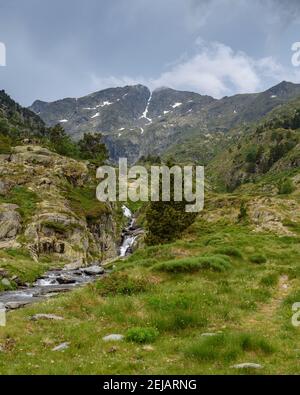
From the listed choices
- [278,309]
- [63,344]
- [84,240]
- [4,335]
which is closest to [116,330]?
[63,344]

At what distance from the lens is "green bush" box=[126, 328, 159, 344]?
19.4m

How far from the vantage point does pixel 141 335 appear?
19484mm

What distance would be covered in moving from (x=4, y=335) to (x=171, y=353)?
24.9 feet

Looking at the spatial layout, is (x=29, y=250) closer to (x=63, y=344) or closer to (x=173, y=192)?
(x=173, y=192)

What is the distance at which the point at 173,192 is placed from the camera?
71.2 meters

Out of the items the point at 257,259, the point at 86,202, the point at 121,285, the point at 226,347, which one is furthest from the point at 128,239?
the point at 226,347

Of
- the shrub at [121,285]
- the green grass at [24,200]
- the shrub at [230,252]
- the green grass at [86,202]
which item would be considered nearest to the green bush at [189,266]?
the shrub at [121,285]

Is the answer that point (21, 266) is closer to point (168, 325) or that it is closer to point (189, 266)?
point (189, 266)

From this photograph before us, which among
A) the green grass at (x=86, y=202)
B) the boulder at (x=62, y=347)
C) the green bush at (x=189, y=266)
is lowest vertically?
the boulder at (x=62, y=347)

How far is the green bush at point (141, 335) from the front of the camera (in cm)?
1941

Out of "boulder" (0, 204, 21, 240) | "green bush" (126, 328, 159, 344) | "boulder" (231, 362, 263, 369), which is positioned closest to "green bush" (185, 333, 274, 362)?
"boulder" (231, 362, 263, 369)

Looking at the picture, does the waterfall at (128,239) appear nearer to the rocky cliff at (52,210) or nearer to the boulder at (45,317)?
the rocky cliff at (52,210)

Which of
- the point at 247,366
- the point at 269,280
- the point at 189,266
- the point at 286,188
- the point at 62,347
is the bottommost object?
the point at 62,347
